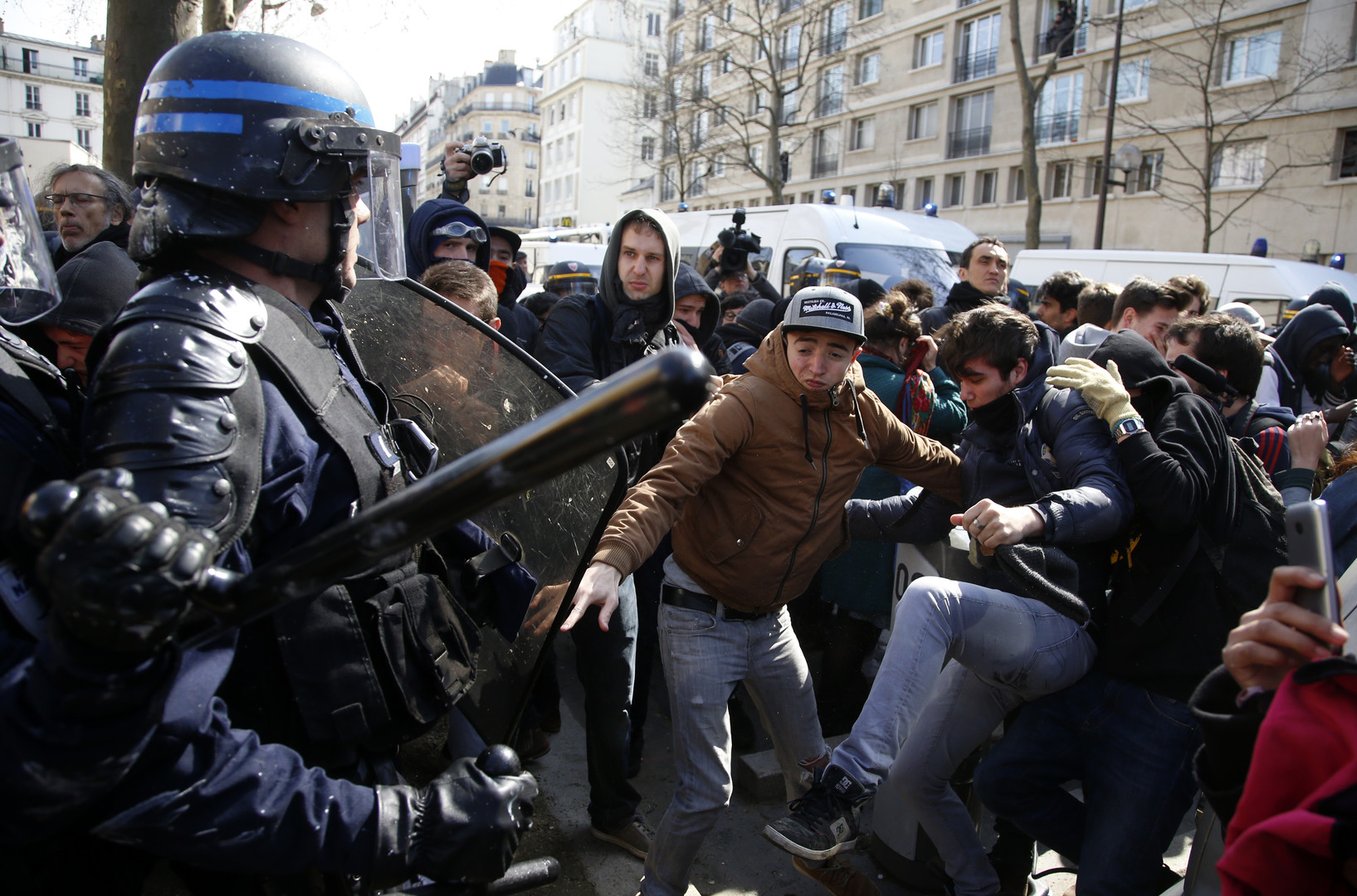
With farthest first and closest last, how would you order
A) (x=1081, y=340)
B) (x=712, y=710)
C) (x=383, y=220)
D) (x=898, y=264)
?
(x=898, y=264), (x=1081, y=340), (x=712, y=710), (x=383, y=220)

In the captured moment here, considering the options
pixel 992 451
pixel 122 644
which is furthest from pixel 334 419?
pixel 992 451

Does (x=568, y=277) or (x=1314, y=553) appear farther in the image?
(x=568, y=277)

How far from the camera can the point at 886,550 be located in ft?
12.8

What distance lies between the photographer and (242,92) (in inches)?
57.9

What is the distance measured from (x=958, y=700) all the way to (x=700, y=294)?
247 cm

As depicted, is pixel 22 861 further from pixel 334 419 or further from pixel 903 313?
pixel 903 313

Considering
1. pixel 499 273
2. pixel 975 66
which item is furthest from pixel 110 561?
pixel 975 66

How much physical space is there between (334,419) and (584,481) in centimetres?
94

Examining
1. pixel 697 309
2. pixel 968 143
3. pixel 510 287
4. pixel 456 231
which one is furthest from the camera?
pixel 968 143

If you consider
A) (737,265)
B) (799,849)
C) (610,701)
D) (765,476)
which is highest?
(737,265)

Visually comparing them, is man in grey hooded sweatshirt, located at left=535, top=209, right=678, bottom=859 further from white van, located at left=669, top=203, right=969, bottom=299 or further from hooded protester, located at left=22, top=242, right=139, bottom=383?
white van, located at left=669, top=203, right=969, bottom=299

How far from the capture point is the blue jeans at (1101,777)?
2.33 meters

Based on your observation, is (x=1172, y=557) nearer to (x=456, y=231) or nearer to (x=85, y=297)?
(x=85, y=297)

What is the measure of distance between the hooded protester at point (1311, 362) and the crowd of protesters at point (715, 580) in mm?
36
